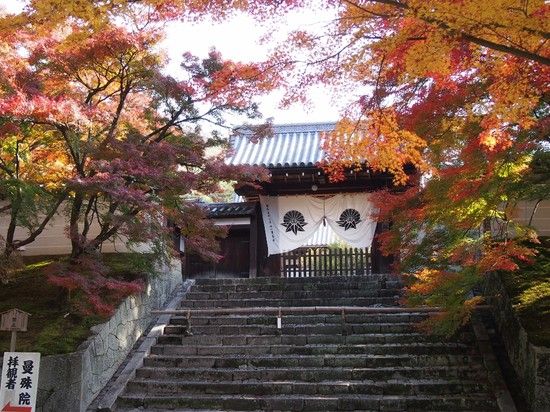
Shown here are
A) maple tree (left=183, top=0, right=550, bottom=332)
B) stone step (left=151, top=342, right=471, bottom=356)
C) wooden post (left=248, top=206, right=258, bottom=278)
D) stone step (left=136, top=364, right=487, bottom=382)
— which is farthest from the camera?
wooden post (left=248, top=206, right=258, bottom=278)

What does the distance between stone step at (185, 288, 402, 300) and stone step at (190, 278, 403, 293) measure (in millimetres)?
134

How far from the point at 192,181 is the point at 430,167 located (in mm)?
3726

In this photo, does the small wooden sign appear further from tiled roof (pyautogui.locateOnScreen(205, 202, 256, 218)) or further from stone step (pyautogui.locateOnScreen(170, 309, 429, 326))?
tiled roof (pyautogui.locateOnScreen(205, 202, 256, 218))

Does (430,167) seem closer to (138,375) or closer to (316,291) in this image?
(316,291)

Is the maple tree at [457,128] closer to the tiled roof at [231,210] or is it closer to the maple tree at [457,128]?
the maple tree at [457,128]

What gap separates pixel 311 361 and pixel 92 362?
11.1 feet

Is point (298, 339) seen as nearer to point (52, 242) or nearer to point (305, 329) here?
point (305, 329)

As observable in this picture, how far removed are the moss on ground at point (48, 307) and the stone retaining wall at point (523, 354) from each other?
601 centimetres

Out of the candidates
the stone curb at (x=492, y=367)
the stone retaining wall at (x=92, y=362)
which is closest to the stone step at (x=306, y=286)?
the stone retaining wall at (x=92, y=362)

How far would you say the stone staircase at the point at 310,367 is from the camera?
762 cm

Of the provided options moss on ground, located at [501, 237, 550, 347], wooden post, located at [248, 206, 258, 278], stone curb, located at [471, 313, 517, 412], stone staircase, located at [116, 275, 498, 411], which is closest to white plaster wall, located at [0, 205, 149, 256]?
stone staircase, located at [116, 275, 498, 411]

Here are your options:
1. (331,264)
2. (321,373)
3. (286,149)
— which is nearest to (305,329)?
(321,373)

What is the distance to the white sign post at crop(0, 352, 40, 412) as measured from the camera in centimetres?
637

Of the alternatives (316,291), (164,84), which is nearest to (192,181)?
(164,84)
